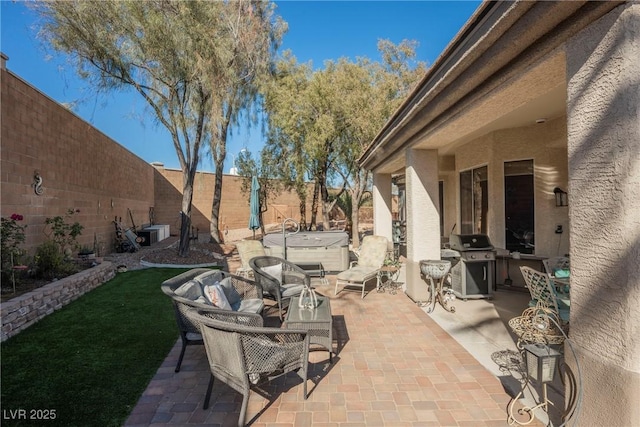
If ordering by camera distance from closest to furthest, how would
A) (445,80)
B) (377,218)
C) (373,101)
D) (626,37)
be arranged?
(626,37)
(445,80)
(377,218)
(373,101)

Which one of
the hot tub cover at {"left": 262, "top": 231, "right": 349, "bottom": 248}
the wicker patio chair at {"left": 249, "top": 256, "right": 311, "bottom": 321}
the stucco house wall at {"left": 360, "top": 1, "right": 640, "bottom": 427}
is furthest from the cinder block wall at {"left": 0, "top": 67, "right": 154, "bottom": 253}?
the stucco house wall at {"left": 360, "top": 1, "right": 640, "bottom": 427}

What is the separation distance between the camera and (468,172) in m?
8.76

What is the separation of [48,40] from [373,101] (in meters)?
10.6

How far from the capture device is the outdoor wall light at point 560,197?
6.23 metres

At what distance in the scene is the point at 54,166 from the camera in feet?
27.3

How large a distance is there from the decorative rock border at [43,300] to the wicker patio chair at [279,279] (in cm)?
340

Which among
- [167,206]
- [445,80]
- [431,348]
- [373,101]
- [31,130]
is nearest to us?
[445,80]

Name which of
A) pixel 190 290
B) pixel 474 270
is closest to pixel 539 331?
pixel 474 270

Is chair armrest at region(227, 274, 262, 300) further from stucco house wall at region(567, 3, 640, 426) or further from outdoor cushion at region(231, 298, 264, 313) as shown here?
stucco house wall at region(567, 3, 640, 426)

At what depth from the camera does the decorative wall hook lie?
734 centimetres

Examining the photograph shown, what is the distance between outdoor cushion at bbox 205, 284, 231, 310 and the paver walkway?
683 millimetres

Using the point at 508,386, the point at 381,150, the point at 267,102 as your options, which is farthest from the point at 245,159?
the point at 508,386

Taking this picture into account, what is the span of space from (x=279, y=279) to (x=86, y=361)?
9.35ft

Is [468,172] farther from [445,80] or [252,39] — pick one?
[252,39]
